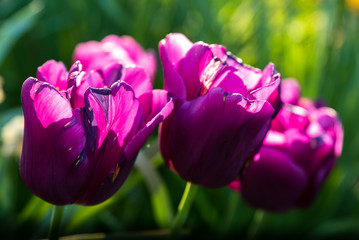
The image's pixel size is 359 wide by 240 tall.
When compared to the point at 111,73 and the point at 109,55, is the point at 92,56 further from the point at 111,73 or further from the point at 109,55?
the point at 111,73

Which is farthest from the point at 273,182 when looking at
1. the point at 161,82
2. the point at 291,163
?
the point at 161,82

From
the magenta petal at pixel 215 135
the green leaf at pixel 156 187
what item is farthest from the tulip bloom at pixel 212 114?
the green leaf at pixel 156 187

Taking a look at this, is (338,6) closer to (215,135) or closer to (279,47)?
(279,47)

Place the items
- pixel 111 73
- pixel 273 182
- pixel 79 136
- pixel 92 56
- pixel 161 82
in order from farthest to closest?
1. pixel 161 82
2. pixel 92 56
3. pixel 273 182
4. pixel 111 73
5. pixel 79 136

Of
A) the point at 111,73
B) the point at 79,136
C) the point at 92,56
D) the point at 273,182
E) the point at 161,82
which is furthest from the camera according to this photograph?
the point at 161,82

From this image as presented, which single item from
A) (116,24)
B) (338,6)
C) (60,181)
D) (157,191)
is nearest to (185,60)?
(60,181)

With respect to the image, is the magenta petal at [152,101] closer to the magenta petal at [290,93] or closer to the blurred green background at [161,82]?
the blurred green background at [161,82]

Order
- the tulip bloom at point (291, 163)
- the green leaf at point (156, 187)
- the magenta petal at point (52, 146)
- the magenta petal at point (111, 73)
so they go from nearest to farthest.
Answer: the magenta petal at point (52, 146)
the magenta petal at point (111, 73)
the tulip bloom at point (291, 163)
the green leaf at point (156, 187)
